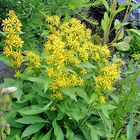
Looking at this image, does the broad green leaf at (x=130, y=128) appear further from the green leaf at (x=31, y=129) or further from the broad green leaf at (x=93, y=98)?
the green leaf at (x=31, y=129)

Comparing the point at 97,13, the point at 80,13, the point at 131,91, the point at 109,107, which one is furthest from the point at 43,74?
the point at 97,13

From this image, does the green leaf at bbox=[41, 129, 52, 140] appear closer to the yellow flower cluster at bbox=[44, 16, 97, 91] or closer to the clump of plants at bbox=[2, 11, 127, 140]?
the clump of plants at bbox=[2, 11, 127, 140]

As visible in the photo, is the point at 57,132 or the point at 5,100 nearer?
the point at 5,100

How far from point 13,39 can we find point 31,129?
0.54m

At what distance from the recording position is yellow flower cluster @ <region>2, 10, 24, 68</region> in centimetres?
231

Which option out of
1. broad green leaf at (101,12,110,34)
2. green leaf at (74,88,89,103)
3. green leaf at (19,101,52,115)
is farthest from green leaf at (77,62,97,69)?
broad green leaf at (101,12,110,34)

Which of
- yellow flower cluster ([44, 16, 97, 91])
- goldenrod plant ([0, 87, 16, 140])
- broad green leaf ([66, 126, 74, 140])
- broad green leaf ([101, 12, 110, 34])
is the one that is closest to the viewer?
goldenrod plant ([0, 87, 16, 140])

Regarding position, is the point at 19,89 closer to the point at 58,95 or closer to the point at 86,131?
the point at 58,95

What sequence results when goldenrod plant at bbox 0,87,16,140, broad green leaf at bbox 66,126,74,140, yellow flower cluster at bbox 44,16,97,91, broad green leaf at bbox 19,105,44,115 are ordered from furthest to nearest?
1. broad green leaf at bbox 66,126,74,140
2. broad green leaf at bbox 19,105,44,115
3. yellow flower cluster at bbox 44,16,97,91
4. goldenrod plant at bbox 0,87,16,140

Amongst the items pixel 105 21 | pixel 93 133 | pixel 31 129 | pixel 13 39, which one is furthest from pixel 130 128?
pixel 105 21

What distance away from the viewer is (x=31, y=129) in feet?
7.84

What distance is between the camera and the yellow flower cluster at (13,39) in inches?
91.0

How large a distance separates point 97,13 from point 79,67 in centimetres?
232

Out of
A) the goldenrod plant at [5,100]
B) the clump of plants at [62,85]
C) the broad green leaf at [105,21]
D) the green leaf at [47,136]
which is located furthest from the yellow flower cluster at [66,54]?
the goldenrod plant at [5,100]
